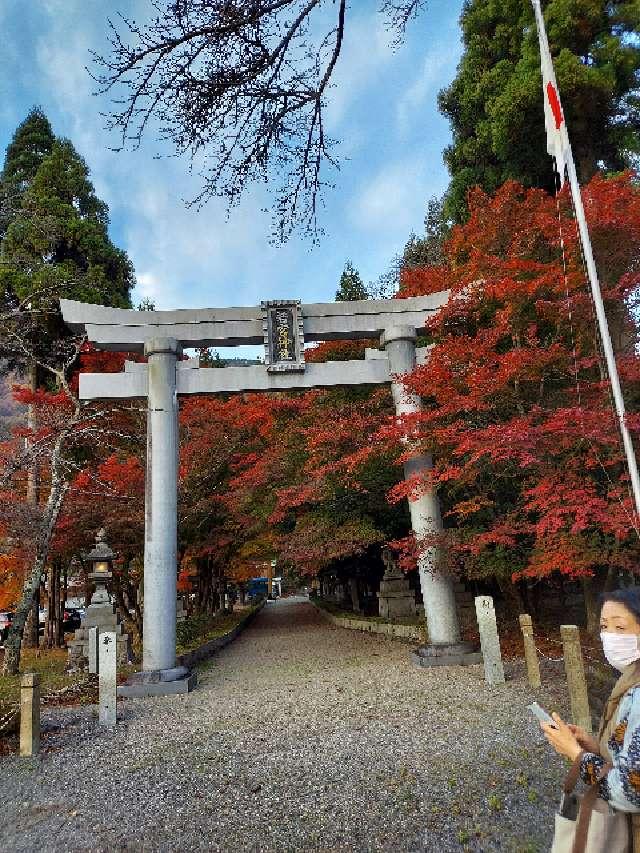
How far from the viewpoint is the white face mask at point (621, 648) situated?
1.90 meters

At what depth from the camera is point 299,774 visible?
13.8 ft

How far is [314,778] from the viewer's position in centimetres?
411

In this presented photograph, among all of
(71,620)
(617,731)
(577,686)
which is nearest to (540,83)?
(577,686)

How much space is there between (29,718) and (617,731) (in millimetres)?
5536

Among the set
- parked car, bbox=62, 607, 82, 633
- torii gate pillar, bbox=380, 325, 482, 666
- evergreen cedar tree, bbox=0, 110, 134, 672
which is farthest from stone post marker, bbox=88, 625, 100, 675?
parked car, bbox=62, 607, 82, 633

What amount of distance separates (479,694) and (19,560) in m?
12.8

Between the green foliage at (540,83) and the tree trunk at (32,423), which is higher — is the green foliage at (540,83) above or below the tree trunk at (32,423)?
above

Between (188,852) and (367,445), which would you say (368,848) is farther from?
(367,445)

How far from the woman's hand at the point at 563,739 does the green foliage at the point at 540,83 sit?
37.1 feet

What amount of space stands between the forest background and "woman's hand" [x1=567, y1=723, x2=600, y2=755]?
14.7 ft

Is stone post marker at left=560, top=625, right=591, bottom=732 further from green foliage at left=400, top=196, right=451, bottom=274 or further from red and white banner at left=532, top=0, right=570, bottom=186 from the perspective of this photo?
green foliage at left=400, top=196, right=451, bottom=274

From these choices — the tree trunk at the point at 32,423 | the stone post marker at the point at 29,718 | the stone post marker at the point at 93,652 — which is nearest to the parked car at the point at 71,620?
the tree trunk at the point at 32,423

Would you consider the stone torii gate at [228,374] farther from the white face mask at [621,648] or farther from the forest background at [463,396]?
the white face mask at [621,648]

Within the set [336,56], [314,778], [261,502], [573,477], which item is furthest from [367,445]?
[261,502]
